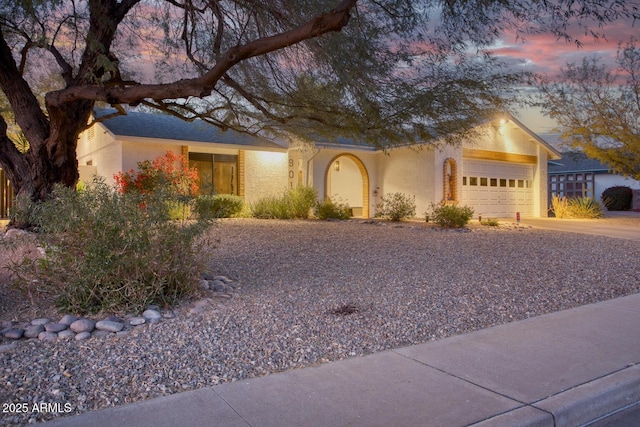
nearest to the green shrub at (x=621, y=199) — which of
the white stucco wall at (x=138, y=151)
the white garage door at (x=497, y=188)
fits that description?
the white garage door at (x=497, y=188)

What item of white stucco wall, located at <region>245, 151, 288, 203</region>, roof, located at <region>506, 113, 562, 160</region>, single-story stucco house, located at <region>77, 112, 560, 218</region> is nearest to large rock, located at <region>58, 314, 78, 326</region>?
single-story stucco house, located at <region>77, 112, 560, 218</region>

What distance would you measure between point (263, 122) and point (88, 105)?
4.34 meters

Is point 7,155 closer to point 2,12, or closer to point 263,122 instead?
point 2,12

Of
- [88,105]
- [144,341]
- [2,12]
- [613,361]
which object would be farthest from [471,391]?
[2,12]

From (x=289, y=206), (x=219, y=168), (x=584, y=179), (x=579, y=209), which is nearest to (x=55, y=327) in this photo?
(x=289, y=206)

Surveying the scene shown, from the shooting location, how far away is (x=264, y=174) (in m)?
21.0

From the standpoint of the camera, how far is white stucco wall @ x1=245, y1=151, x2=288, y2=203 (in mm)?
20703

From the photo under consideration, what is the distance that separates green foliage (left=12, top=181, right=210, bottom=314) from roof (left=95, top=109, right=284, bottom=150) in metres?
11.3

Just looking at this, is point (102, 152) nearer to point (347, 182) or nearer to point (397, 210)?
point (397, 210)

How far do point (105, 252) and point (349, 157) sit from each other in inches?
677

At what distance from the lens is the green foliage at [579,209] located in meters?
23.3

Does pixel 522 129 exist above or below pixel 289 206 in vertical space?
above

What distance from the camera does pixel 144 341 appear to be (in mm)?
5219

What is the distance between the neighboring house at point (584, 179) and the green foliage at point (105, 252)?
35783 millimetres
